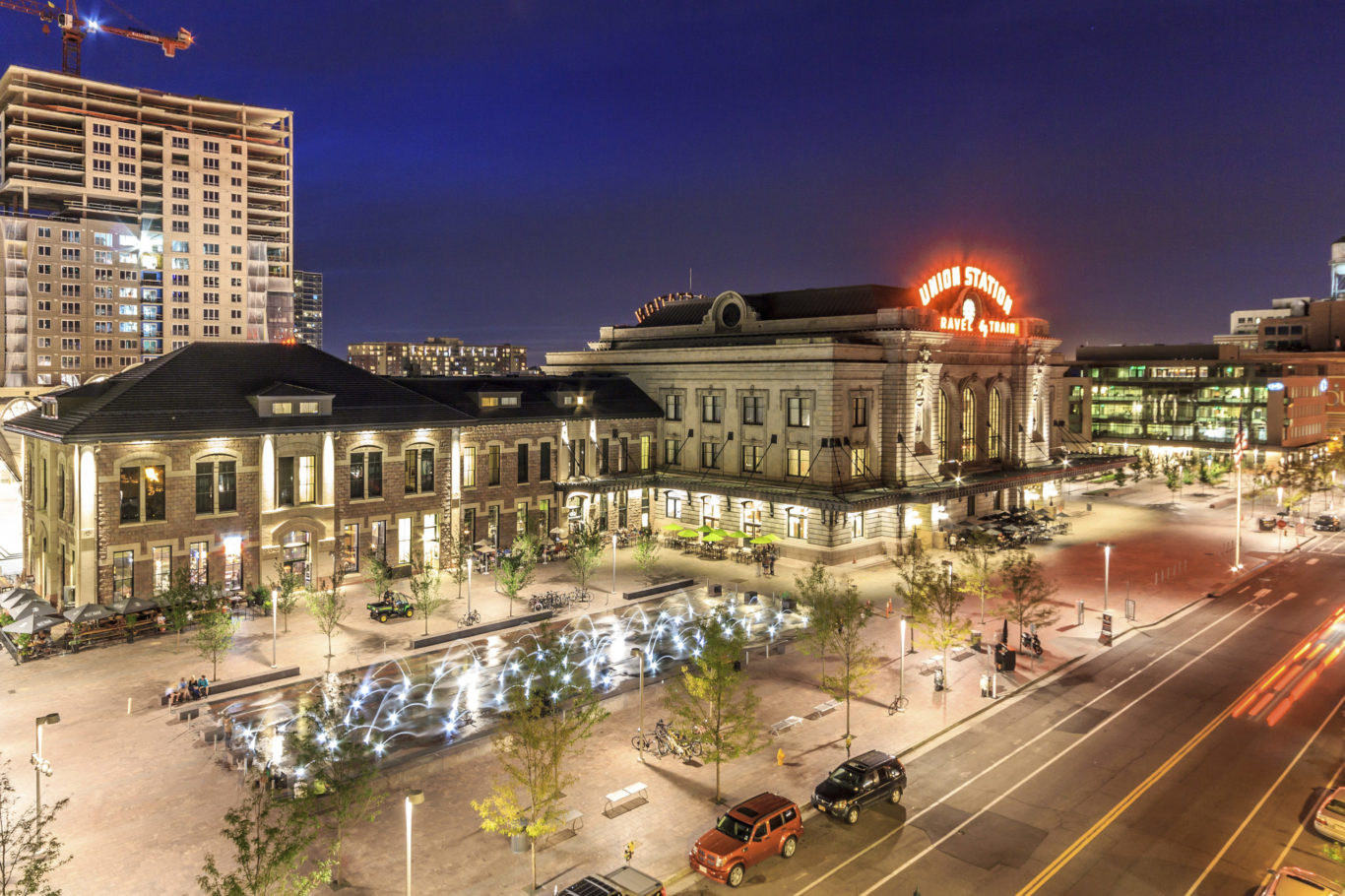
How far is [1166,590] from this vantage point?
55594 mm

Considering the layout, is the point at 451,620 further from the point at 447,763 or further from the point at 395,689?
the point at 447,763

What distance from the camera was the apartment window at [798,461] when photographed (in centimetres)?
6925

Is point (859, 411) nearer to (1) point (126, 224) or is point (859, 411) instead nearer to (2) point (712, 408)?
(2) point (712, 408)

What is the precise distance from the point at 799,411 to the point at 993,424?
84.4 ft

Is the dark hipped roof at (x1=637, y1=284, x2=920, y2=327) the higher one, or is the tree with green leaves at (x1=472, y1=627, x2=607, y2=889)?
the dark hipped roof at (x1=637, y1=284, x2=920, y2=327)

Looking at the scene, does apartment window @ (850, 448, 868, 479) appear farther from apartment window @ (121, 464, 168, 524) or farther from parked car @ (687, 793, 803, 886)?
apartment window @ (121, 464, 168, 524)

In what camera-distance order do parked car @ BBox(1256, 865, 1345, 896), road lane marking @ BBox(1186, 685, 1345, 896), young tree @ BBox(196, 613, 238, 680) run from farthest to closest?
1. young tree @ BBox(196, 613, 238, 680)
2. road lane marking @ BBox(1186, 685, 1345, 896)
3. parked car @ BBox(1256, 865, 1345, 896)

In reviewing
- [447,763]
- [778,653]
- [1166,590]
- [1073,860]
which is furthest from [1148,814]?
[1166,590]

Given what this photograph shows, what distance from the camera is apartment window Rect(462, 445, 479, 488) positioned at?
62.5m

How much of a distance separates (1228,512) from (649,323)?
65445 millimetres

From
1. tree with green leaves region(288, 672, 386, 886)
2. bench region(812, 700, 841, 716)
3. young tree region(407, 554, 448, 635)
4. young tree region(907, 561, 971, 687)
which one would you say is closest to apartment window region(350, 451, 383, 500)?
young tree region(407, 554, 448, 635)

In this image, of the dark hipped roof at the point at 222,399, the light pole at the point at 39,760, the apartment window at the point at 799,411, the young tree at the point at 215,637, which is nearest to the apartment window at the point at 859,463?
the apartment window at the point at 799,411

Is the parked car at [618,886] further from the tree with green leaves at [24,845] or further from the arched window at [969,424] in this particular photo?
the arched window at [969,424]

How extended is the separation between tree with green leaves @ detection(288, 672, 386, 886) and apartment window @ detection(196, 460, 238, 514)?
18090 millimetres
